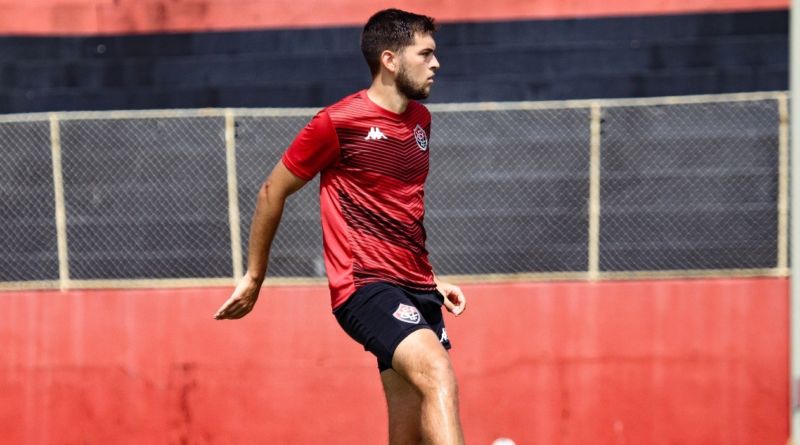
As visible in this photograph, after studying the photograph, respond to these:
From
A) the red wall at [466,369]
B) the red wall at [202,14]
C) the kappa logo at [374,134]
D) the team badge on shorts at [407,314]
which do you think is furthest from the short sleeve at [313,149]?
the red wall at [202,14]

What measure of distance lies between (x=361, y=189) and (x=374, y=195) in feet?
0.19

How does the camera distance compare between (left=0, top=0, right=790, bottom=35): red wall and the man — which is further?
(left=0, top=0, right=790, bottom=35): red wall

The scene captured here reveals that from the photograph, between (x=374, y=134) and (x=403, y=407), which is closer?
(x=374, y=134)

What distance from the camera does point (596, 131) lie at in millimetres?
9523

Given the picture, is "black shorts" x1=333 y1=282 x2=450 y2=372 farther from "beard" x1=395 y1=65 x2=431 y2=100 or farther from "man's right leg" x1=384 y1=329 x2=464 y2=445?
"beard" x1=395 y1=65 x2=431 y2=100

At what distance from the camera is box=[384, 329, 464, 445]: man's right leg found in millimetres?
4723

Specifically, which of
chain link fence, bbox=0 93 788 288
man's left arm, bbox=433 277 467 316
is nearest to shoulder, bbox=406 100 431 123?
man's left arm, bbox=433 277 467 316

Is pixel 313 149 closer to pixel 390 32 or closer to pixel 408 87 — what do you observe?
pixel 408 87

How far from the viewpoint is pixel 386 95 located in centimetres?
533

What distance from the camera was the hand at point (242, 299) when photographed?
17.1ft

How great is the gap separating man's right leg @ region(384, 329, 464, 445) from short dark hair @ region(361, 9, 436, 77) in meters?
1.21

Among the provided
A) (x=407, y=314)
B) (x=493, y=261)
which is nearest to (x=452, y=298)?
(x=407, y=314)

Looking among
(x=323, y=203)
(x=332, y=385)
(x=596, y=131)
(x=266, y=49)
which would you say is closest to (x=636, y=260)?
(x=596, y=131)

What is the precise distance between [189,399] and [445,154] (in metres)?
2.52
